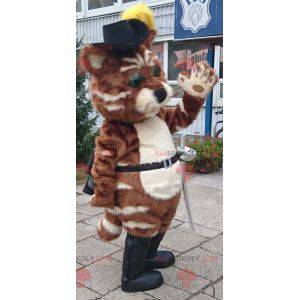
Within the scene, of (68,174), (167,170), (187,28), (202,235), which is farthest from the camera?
(187,28)

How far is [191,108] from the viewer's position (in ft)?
7.63

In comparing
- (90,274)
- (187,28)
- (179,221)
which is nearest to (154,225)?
(90,274)

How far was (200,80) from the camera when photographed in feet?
7.43

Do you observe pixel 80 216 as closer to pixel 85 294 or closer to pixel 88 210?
pixel 88 210

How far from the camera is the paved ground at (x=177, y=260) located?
221 cm

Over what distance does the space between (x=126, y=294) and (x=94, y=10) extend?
226 centimetres

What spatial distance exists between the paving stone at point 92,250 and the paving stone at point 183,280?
442 millimetres

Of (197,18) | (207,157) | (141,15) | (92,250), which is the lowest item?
(92,250)

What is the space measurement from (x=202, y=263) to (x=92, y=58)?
1472 millimetres

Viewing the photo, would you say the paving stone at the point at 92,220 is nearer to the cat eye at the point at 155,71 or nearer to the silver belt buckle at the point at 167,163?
the silver belt buckle at the point at 167,163

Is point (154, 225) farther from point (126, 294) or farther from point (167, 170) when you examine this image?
point (126, 294)

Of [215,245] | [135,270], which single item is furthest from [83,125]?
[135,270]

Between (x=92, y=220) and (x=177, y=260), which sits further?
(x=92, y=220)

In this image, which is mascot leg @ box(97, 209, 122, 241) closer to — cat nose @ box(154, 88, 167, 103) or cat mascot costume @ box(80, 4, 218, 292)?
cat mascot costume @ box(80, 4, 218, 292)
